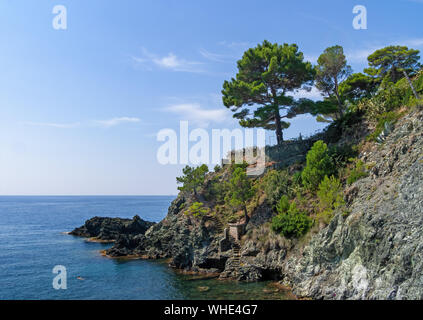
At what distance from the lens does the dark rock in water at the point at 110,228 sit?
6003 cm

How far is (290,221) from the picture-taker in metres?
26.9

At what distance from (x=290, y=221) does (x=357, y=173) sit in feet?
25.3

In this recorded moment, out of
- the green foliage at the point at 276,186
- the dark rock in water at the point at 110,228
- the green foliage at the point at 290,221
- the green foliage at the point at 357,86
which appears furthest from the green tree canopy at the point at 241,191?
the dark rock in water at the point at 110,228

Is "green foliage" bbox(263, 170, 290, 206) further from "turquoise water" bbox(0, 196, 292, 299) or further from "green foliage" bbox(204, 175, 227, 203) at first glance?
"turquoise water" bbox(0, 196, 292, 299)

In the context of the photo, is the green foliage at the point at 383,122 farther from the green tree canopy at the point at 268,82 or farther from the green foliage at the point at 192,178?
the green foliage at the point at 192,178

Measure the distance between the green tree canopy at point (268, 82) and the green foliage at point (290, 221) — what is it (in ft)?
46.2

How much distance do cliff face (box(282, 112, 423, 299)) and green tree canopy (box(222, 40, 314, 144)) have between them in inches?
639

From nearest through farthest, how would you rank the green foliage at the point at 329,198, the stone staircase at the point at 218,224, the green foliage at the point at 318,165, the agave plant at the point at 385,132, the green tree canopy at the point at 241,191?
the green foliage at the point at 329,198, the agave plant at the point at 385,132, the green foliage at the point at 318,165, the green tree canopy at the point at 241,191, the stone staircase at the point at 218,224

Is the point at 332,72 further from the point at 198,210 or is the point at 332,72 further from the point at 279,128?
the point at 198,210

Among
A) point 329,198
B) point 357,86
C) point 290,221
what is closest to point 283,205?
point 290,221

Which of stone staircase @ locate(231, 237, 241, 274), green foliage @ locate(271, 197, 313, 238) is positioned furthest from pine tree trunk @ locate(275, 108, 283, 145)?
stone staircase @ locate(231, 237, 241, 274)

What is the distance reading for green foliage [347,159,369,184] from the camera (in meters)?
24.6

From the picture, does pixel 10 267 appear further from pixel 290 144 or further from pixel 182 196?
pixel 290 144
